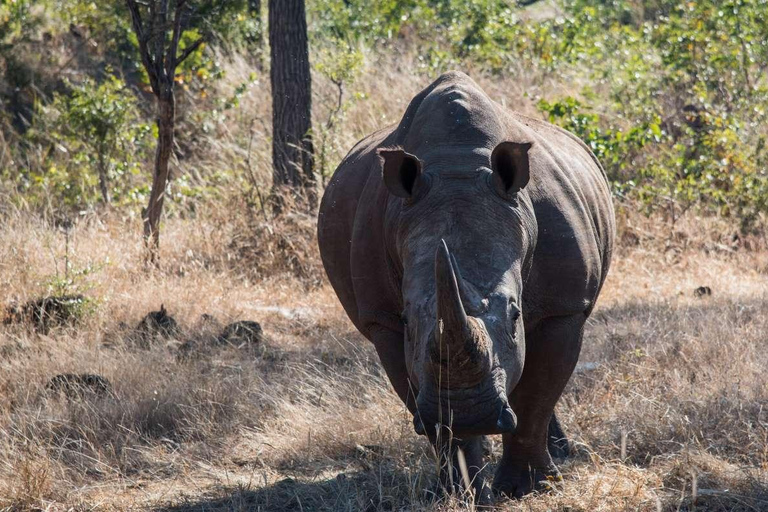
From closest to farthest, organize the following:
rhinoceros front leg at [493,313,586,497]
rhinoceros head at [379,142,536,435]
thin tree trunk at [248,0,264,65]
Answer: rhinoceros head at [379,142,536,435], rhinoceros front leg at [493,313,586,497], thin tree trunk at [248,0,264,65]

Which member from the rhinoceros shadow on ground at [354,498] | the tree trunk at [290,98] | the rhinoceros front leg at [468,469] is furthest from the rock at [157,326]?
the rhinoceros front leg at [468,469]

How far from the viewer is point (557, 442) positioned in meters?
5.27

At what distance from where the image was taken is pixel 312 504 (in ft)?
15.0

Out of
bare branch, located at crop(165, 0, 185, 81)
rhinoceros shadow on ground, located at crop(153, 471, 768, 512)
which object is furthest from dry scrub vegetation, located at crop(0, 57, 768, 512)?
bare branch, located at crop(165, 0, 185, 81)

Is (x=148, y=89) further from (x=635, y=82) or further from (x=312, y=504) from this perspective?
(x=312, y=504)

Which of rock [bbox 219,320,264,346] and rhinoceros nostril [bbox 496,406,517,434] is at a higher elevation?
rhinoceros nostril [bbox 496,406,517,434]

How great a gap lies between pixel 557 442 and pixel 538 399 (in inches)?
36.1

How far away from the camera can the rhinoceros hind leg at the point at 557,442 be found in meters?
5.24

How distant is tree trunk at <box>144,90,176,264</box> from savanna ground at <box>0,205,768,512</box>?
0.33 m

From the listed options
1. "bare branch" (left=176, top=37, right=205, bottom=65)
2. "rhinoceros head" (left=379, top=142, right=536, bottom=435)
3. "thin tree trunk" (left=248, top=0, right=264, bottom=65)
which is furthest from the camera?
"thin tree trunk" (left=248, top=0, right=264, bottom=65)

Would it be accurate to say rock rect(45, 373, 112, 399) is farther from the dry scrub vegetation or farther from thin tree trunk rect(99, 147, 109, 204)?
thin tree trunk rect(99, 147, 109, 204)

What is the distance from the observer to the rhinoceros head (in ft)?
10.9

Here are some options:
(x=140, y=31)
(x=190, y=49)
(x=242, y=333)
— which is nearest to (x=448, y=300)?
(x=242, y=333)

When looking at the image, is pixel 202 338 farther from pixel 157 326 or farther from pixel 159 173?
pixel 159 173
